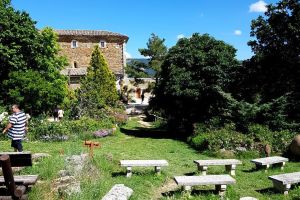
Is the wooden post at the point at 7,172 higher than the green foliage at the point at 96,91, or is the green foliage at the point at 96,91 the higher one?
the green foliage at the point at 96,91

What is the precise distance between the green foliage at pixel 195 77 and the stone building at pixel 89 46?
72.7 ft

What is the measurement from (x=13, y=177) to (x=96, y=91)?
22404mm

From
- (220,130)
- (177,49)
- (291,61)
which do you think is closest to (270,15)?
(291,61)

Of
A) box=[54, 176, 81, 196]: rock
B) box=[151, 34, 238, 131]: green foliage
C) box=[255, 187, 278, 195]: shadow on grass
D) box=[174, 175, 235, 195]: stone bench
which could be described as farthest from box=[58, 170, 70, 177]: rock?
box=[151, 34, 238, 131]: green foliage

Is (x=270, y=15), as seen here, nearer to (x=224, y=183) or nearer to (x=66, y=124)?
(x=66, y=124)

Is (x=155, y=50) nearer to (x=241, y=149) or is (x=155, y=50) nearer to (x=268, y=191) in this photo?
(x=241, y=149)

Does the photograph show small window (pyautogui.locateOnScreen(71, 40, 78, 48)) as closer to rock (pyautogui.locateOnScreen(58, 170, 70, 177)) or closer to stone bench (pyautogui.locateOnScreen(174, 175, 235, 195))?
rock (pyautogui.locateOnScreen(58, 170, 70, 177))

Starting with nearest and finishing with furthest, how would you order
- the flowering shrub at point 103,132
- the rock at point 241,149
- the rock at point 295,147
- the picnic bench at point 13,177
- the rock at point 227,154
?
the picnic bench at point 13,177 → the rock at point 295,147 → the rock at point 227,154 → the rock at point 241,149 → the flowering shrub at point 103,132

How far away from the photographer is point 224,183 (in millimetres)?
8906

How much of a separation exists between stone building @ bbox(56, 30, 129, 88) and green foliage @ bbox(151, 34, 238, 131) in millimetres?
22159

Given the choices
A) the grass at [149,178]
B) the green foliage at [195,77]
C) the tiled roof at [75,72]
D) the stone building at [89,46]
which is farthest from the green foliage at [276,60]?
the stone building at [89,46]

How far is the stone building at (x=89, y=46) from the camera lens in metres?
43.8

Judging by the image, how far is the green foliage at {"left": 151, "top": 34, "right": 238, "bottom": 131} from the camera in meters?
21.0

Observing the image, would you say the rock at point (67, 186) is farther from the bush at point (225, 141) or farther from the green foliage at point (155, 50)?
the green foliage at point (155, 50)
